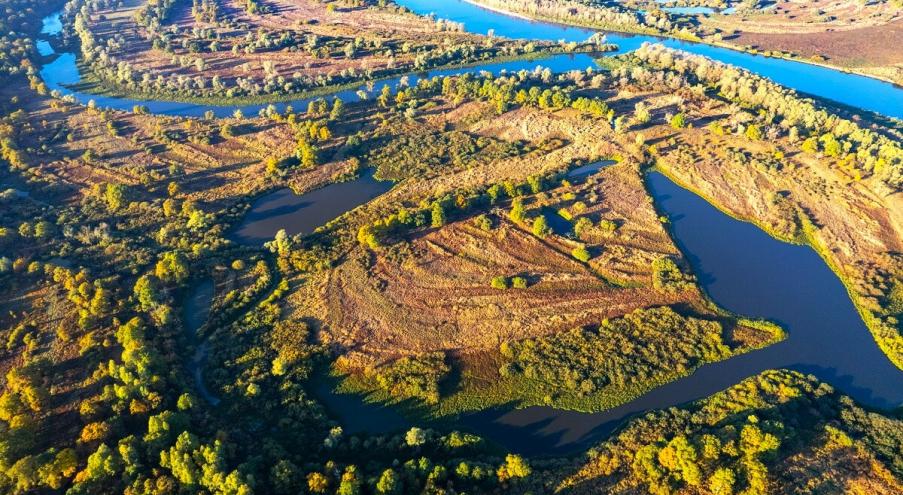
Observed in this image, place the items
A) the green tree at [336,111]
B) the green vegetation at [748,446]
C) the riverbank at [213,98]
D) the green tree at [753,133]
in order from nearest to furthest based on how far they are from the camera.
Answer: the green vegetation at [748,446], the green tree at [753,133], the green tree at [336,111], the riverbank at [213,98]

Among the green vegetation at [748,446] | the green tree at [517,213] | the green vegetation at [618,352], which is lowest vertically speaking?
the green vegetation at [748,446]

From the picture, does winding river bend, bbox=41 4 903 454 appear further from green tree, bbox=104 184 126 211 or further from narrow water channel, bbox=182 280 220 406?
green tree, bbox=104 184 126 211

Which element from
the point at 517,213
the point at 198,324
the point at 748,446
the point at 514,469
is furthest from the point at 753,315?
the point at 198,324

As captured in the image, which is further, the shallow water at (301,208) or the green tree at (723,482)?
the shallow water at (301,208)

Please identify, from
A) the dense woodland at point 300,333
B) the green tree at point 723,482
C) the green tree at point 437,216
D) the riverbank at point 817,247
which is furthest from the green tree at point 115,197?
the riverbank at point 817,247

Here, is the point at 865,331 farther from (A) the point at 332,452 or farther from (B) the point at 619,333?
(A) the point at 332,452

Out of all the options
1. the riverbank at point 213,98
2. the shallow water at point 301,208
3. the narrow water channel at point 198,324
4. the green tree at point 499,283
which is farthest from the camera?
the riverbank at point 213,98

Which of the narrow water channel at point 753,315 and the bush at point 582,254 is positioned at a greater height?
the bush at point 582,254

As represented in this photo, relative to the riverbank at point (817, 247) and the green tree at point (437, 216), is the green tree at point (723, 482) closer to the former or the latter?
the riverbank at point (817, 247)

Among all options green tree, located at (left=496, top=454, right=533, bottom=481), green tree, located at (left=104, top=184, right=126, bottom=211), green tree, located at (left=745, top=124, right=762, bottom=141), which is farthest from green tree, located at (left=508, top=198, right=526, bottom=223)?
green tree, located at (left=104, top=184, right=126, bottom=211)
